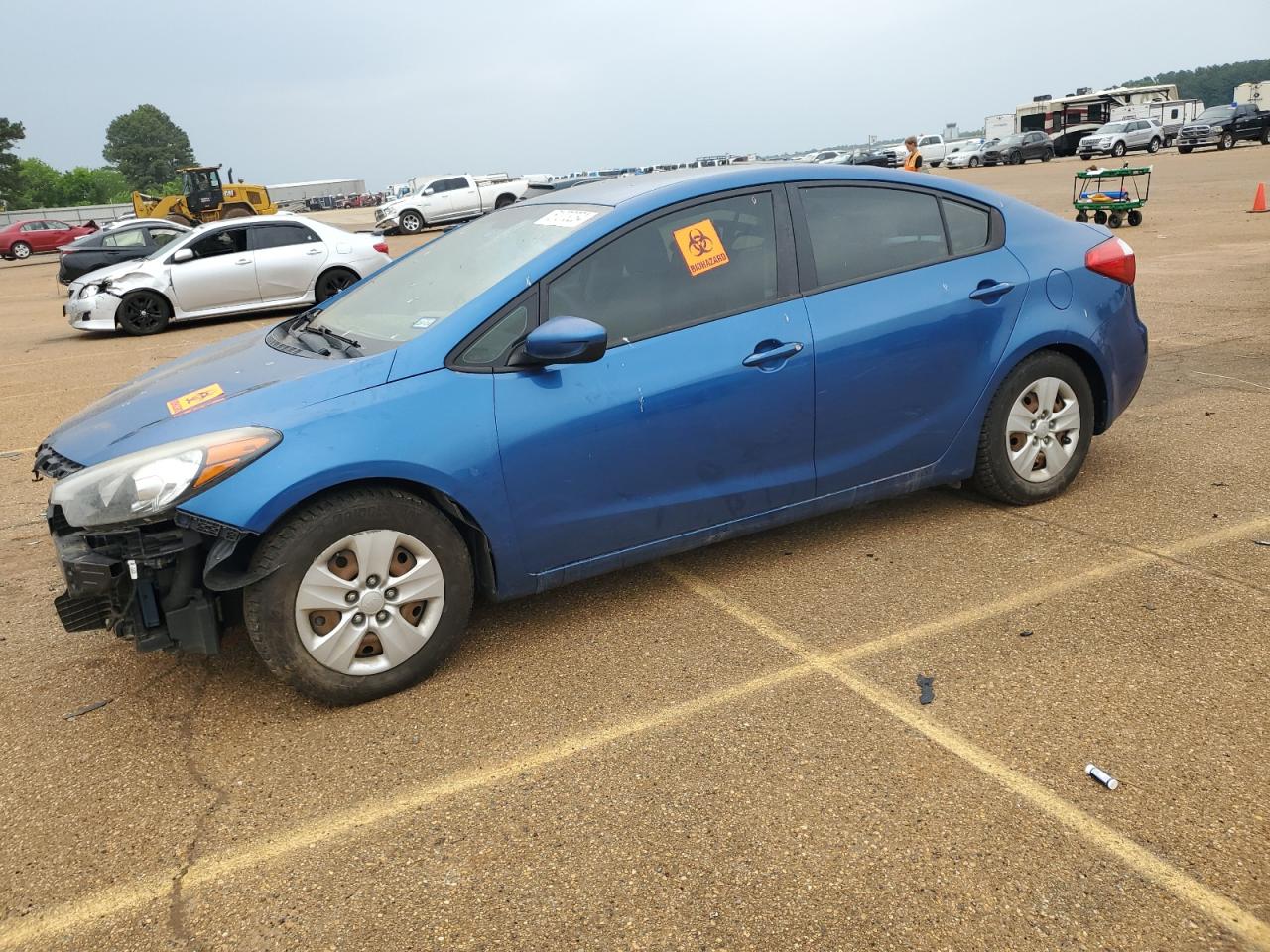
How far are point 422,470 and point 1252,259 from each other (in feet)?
41.1

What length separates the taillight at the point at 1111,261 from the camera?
4668mm

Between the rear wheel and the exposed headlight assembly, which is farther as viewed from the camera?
the rear wheel

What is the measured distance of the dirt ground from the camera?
2.37 meters

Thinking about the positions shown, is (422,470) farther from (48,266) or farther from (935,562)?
(48,266)

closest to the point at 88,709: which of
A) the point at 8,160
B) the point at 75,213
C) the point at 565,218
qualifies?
the point at 565,218

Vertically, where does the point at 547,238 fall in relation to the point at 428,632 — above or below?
above

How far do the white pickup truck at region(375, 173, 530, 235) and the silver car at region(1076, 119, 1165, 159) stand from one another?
26744 mm

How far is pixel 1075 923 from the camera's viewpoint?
2248mm

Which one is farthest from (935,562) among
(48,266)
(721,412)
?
(48,266)

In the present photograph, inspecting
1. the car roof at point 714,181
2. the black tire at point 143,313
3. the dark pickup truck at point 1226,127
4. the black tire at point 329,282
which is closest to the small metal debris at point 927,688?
the car roof at point 714,181

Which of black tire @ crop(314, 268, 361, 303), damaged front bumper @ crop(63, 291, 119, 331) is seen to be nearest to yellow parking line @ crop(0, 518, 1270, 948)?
black tire @ crop(314, 268, 361, 303)

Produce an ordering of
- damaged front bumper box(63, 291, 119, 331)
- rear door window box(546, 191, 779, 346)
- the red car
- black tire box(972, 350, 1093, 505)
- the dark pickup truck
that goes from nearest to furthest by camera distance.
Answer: rear door window box(546, 191, 779, 346) < black tire box(972, 350, 1093, 505) < damaged front bumper box(63, 291, 119, 331) < the red car < the dark pickup truck

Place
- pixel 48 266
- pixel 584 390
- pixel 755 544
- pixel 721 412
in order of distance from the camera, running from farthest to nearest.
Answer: pixel 48 266 < pixel 755 544 < pixel 721 412 < pixel 584 390

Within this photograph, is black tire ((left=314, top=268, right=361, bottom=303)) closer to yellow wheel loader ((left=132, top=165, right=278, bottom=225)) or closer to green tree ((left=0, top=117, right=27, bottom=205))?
yellow wheel loader ((left=132, top=165, right=278, bottom=225))
